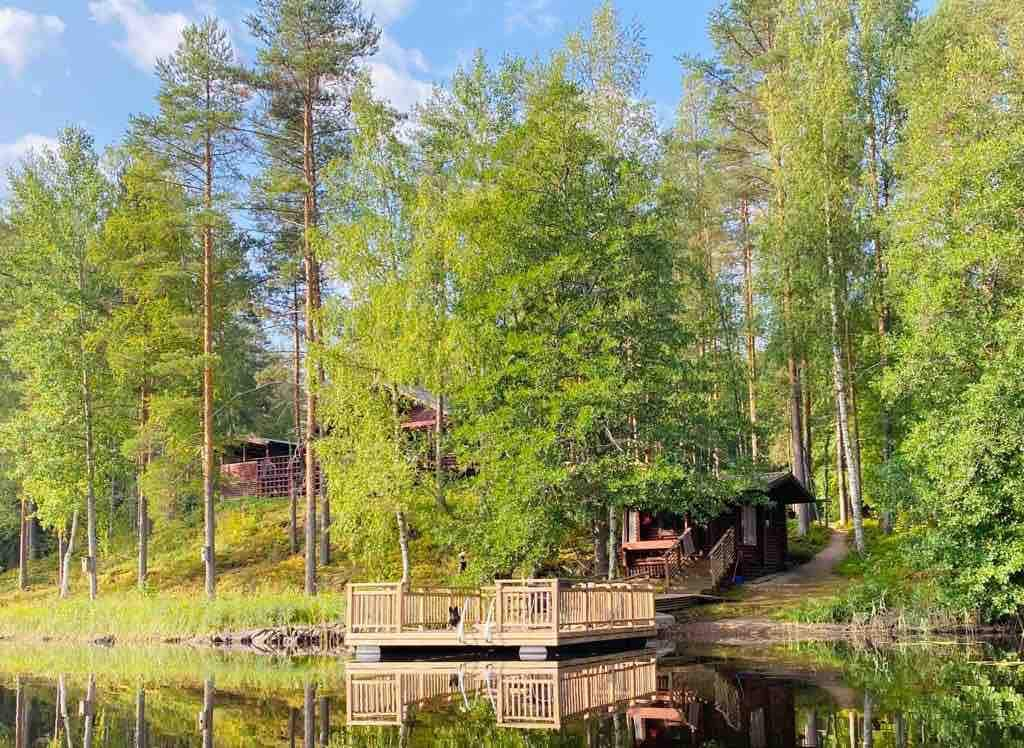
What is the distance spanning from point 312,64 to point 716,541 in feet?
63.4

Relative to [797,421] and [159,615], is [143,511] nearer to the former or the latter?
[159,615]

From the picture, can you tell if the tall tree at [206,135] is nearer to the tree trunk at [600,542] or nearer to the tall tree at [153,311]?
the tall tree at [153,311]

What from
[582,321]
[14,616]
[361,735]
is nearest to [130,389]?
[14,616]

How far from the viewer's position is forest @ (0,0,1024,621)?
71.8 ft

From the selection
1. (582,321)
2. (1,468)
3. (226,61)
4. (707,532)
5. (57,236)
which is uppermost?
(226,61)

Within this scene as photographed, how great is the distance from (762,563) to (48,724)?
23.3 meters

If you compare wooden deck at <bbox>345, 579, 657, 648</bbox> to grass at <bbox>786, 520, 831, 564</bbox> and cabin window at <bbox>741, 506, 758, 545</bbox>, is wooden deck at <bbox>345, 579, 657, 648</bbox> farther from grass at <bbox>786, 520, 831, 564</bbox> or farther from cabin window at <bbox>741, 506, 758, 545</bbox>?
grass at <bbox>786, 520, 831, 564</bbox>

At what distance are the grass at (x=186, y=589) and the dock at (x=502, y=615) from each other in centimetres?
431

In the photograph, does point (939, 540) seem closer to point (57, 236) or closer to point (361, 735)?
point (361, 735)

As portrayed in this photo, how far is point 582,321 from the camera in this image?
22.5 meters

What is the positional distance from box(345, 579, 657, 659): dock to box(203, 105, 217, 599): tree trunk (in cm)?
916

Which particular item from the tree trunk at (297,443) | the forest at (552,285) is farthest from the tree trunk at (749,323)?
the tree trunk at (297,443)

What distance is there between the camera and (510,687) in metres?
15.1

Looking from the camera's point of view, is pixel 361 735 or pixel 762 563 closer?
pixel 361 735
